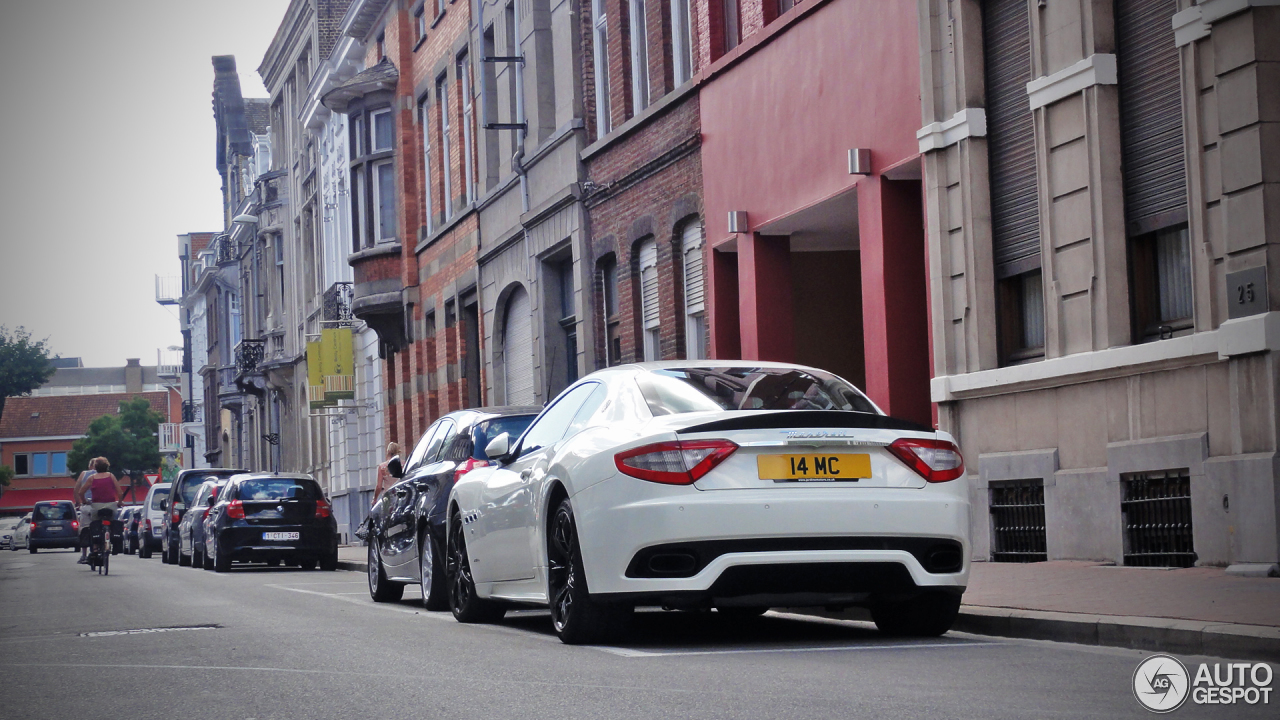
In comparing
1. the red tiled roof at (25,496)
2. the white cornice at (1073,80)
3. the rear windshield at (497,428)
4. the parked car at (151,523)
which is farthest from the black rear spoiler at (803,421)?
the red tiled roof at (25,496)

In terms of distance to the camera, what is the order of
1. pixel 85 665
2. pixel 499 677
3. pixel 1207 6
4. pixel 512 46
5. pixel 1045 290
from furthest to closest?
pixel 512 46 → pixel 1045 290 → pixel 1207 6 → pixel 85 665 → pixel 499 677

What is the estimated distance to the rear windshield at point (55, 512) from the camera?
56.9m

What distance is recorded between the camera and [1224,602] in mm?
8719

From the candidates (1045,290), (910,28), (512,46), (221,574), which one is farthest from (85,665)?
(512,46)

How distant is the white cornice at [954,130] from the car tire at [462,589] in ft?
19.0

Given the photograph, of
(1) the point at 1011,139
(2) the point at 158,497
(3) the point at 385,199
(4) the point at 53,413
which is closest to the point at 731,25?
(1) the point at 1011,139

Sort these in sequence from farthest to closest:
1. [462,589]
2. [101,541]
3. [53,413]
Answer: [53,413]
[101,541]
[462,589]

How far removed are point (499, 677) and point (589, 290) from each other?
1770 cm

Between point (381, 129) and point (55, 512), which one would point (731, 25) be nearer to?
point (381, 129)

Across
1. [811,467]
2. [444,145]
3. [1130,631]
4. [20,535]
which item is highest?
[444,145]

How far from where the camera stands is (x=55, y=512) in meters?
57.6

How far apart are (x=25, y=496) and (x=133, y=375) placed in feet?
136

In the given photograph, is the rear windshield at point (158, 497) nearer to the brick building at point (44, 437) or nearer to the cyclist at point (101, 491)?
the cyclist at point (101, 491)

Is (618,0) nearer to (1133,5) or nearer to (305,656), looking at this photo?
(1133,5)
